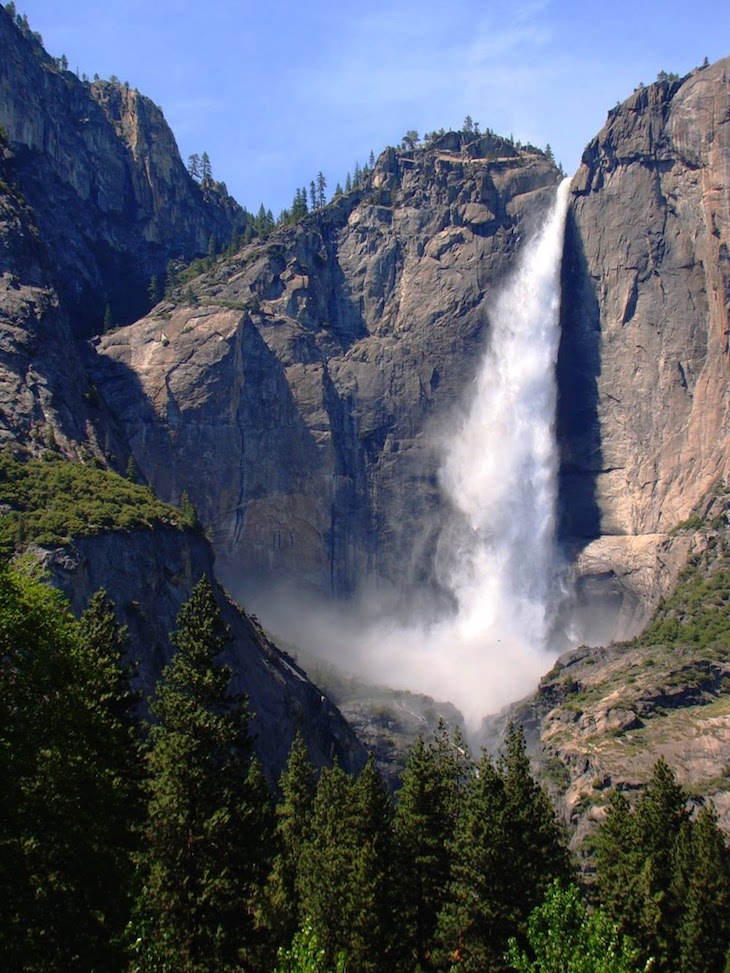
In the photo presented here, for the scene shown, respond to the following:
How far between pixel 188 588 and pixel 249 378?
45.5 m

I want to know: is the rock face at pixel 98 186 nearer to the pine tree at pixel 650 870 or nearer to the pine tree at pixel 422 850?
the pine tree at pixel 422 850

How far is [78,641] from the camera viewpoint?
2672cm

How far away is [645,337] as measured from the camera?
11744 centimetres

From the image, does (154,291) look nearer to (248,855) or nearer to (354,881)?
(248,855)

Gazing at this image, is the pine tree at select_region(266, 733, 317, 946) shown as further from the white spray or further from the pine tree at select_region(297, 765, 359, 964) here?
the white spray

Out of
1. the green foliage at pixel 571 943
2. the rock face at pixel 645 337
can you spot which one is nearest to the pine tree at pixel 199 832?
the green foliage at pixel 571 943

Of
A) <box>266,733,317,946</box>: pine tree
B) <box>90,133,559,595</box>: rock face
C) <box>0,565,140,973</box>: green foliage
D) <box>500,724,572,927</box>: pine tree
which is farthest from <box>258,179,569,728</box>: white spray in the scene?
<box>0,565,140,973</box>: green foliage

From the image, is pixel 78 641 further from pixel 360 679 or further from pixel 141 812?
pixel 360 679

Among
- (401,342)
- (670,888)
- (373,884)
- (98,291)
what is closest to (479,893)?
(373,884)

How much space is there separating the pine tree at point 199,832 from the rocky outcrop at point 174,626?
2166cm

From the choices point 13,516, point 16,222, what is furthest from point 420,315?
point 13,516

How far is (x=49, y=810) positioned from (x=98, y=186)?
131m

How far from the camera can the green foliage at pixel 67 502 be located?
2534 inches

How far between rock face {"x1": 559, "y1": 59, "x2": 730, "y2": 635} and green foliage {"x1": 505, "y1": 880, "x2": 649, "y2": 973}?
3089 inches
